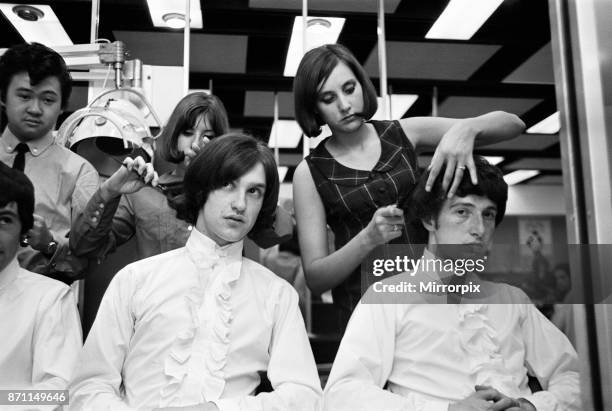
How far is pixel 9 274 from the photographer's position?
1.11 meters

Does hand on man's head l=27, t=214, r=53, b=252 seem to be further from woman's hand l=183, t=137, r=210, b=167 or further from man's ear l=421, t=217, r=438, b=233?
man's ear l=421, t=217, r=438, b=233

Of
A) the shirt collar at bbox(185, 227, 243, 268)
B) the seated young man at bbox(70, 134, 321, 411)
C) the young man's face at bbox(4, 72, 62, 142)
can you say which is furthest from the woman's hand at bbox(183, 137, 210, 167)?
the young man's face at bbox(4, 72, 62, 142)

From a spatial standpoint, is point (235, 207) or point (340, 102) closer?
point (235, 207)

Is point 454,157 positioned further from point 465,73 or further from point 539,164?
point 465,73


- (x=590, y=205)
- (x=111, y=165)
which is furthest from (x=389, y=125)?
(x=111, y=165)

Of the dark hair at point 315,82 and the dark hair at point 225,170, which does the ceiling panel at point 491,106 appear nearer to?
the dark hair at point 315,82

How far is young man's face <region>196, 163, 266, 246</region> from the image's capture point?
3.64 ft

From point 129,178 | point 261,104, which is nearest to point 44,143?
point 129,178

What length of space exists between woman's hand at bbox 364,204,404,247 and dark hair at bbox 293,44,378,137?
307mm

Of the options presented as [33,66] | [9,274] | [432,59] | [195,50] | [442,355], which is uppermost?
[195,50]

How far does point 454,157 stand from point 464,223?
0.43 ft

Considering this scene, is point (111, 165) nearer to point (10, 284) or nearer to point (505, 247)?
point (10, 284)

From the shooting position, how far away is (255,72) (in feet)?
8.63

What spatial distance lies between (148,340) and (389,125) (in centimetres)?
73
